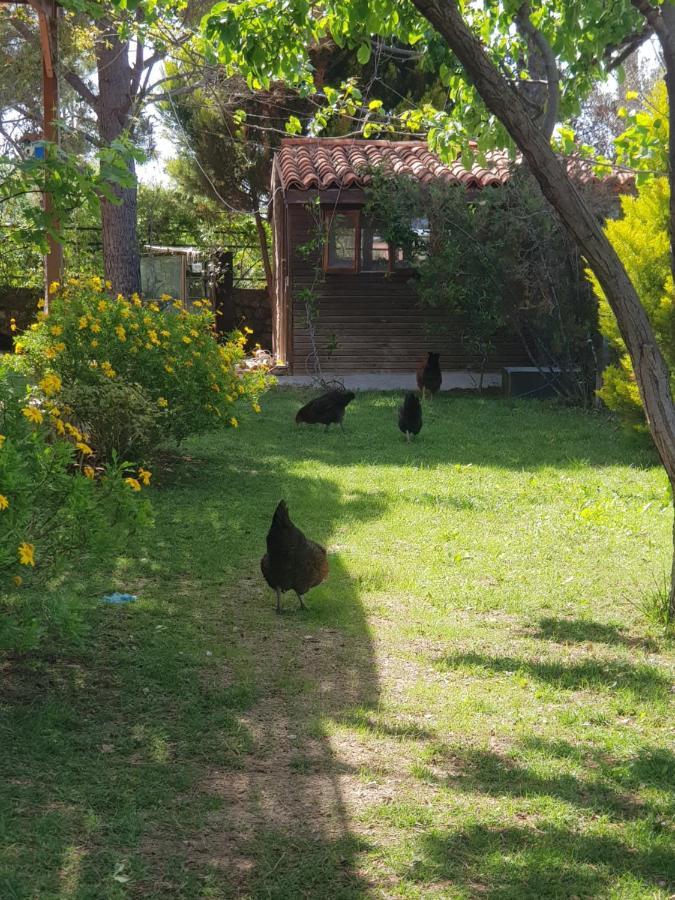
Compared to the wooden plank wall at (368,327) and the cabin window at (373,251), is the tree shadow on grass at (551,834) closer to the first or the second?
the wooden plank wall at (368,327)

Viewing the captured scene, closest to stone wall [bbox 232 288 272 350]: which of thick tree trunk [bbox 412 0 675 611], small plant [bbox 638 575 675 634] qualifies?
small plant [bbox 638 575 675 634]

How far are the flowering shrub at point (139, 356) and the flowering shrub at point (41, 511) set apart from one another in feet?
13.2

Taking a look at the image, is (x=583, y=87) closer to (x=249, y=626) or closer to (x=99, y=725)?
(x=249, y=626)

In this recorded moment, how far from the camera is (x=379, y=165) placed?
18.0 metres

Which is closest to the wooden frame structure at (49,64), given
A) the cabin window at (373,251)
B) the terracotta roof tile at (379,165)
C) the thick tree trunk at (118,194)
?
the thick tree trunk at (118,194)

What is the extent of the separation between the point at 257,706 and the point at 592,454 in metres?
7.80

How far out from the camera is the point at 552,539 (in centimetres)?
797

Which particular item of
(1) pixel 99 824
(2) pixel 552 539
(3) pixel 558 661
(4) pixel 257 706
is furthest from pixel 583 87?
(1) pixel 99 824

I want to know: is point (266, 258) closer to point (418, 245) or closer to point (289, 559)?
point (418, 245)

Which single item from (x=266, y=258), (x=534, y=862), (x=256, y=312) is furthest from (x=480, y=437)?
(x=266, y=258)

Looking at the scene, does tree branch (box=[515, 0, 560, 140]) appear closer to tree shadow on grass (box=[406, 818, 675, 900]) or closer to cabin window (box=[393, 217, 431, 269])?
tree shadow on grass (box=[406, 818, 675, 900])

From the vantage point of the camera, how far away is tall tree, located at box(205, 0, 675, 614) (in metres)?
5.35

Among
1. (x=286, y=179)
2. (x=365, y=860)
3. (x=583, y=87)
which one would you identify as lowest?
(x=365, y=860)

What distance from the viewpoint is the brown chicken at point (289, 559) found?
19.5 feet
